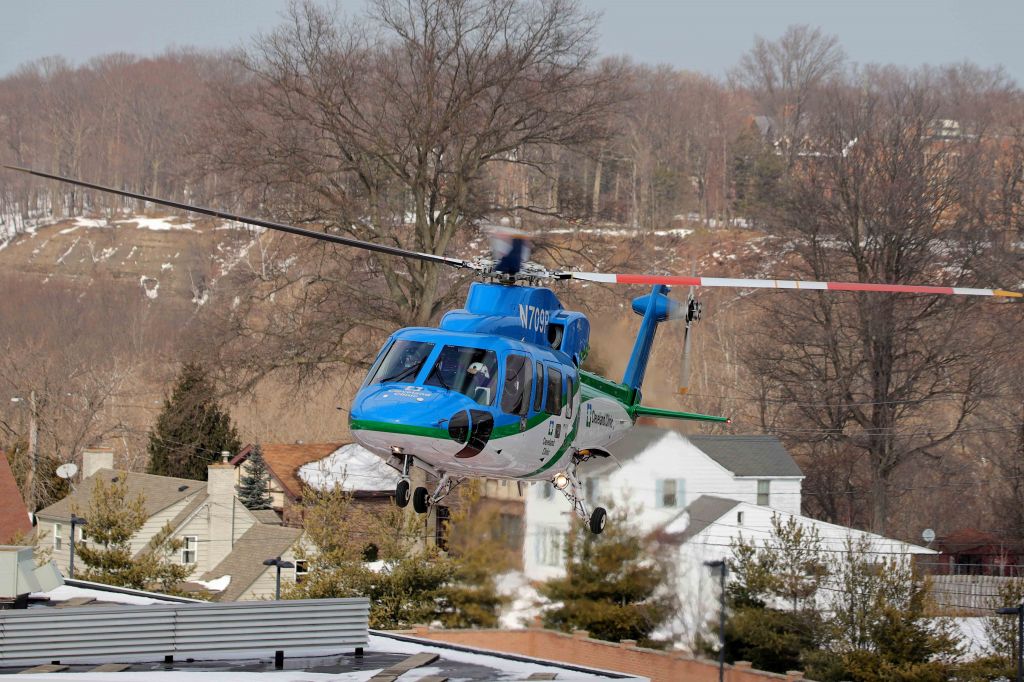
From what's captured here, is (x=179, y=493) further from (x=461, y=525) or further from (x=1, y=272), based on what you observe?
(x=1, y=272)

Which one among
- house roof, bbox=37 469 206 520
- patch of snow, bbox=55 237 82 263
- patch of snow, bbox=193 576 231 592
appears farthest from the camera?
patch of snow, bbox=55 237 82 263

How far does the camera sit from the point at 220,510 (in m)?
51.7

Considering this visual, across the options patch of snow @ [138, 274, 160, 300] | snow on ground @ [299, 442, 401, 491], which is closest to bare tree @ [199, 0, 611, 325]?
snow on ground @ [299, 442, 401, 491]

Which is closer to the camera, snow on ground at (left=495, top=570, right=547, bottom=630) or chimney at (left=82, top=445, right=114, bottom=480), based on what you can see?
snow on ground at (left=495, top=570, right=547, bottom=630)

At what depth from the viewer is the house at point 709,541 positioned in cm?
3891

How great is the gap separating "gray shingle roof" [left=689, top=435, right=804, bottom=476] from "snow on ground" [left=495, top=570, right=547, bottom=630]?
29.4 ft

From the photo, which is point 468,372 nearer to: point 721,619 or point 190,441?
point 721,619

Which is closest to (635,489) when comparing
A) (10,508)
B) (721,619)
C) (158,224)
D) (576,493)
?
(721,619)

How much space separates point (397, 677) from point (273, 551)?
23763mm

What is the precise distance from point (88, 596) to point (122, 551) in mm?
12596

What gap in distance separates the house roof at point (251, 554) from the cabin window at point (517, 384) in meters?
27.2

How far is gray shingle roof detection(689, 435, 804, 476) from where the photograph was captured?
48781 millimetres

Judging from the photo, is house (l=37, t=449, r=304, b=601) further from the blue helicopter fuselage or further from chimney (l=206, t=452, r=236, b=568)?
the blue helicopter fuselage

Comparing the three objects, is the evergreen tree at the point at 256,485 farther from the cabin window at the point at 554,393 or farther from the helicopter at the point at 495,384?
the cabin window at the point at 554,393
